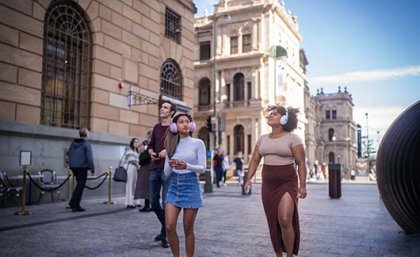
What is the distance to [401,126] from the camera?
7117 millimetres

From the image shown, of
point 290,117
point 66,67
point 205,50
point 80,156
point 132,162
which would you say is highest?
point 205,50

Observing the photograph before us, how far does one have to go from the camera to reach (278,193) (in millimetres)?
4820

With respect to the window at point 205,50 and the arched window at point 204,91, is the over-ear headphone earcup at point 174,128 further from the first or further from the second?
the window at point 205,50

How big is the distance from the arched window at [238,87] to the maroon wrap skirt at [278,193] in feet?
138

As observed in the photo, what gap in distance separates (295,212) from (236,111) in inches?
1623

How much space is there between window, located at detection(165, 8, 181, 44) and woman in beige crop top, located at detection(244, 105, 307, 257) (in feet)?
45.8

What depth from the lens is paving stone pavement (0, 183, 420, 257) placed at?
5.62m

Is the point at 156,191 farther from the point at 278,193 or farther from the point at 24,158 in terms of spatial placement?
the point at 24,158

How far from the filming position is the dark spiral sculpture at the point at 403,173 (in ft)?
22.4

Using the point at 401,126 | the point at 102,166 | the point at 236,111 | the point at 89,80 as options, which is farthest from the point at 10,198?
the point at 236,111

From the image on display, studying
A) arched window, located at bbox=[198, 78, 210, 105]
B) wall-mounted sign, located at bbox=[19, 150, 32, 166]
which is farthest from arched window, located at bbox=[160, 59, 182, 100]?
arched window, located at bbox=[198, 78, 210, 105]

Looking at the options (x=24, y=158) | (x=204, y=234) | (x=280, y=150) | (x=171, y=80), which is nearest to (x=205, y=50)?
(x=171, y=80)

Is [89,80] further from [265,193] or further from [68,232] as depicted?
[265,193]

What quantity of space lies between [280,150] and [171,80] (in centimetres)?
1416
